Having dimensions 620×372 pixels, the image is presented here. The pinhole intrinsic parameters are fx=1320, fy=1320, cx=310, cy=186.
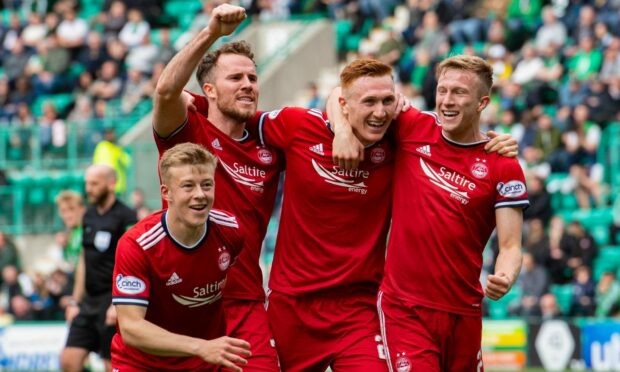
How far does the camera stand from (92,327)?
11.9 metres

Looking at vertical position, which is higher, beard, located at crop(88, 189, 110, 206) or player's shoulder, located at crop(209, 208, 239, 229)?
beard, located at crop(88, 189, 110, 206)

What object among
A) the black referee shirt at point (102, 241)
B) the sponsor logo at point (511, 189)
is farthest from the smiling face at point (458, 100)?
the black referee shirt at point (102, 241)

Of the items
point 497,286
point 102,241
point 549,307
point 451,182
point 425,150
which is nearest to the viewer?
point 497,286

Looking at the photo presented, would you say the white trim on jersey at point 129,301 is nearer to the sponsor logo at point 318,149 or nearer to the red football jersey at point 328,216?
the red football jersey at point 328,216

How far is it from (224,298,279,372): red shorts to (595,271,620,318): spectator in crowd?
9.95 m

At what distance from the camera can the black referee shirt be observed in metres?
11.7

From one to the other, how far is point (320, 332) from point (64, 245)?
14931 mm

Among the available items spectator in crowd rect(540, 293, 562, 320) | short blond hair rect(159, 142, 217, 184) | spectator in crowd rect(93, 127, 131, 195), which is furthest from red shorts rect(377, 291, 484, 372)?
spectator in crowd rect(93, 127, 131, 195)

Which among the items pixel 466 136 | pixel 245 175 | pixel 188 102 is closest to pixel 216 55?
pixel 188 102

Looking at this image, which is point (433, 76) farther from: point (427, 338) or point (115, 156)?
point (427, 338)

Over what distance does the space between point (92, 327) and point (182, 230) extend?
471 centimetres

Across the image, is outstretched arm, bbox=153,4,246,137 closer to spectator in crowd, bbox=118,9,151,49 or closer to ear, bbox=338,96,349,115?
ear, bbox=338,96,349,115

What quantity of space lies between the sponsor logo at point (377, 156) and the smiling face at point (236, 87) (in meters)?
0.79

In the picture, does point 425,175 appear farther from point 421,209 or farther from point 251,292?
point 251,292
